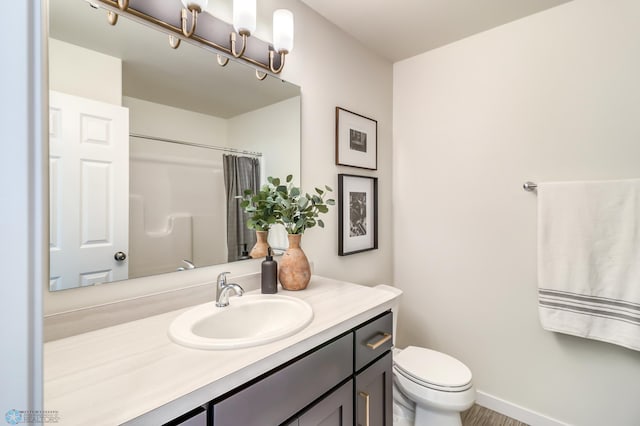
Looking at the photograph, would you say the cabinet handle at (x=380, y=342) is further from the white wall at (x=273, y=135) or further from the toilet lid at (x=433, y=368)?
the white wall at (x=273, y=135)

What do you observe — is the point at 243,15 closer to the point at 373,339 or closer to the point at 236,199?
the point at 236,199

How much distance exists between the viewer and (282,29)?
4.33 ft

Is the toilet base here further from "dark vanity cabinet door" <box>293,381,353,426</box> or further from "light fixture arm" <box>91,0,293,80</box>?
"light fixture arm" <box>91,0,293,80</box>

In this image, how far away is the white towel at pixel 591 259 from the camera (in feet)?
4.50

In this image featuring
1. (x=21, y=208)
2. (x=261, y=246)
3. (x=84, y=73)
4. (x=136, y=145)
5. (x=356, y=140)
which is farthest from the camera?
(x=356, y=140)

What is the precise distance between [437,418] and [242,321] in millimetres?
1057

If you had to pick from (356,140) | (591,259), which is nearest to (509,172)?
(591,259)

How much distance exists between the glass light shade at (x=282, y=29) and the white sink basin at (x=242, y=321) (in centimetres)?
108

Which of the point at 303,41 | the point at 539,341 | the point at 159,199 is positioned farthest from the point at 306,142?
the point at 539,341

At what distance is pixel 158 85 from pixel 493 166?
177cm

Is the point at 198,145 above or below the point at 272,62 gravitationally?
below

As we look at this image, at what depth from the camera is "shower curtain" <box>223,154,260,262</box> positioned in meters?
1.28

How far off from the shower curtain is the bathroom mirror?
0.02 metres

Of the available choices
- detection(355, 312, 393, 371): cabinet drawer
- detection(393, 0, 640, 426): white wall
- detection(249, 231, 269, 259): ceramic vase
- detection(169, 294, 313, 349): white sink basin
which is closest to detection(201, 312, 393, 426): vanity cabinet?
detection(355, 312, 393, 371): cabinet drawer
